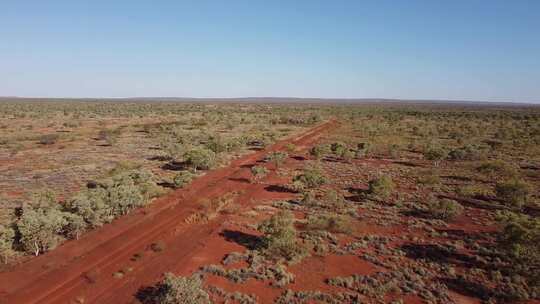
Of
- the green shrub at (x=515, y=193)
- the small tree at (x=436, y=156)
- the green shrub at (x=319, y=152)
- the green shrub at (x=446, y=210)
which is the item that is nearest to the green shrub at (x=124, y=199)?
the green shrub at (x=446, y=210)

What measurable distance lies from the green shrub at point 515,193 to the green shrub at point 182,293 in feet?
59.9

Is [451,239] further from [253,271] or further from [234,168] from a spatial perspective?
[234,168]

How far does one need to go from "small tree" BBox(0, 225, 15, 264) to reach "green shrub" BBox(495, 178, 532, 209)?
80.8 ft

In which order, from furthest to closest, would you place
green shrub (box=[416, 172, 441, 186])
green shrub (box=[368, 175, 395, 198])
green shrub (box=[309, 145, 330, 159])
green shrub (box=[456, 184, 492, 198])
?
green shrub (box=[309, 145, 330, 159]), green shrub (box=[416, 172, 441, 186]), green shrub (box=[456, 184, 492, 198]), green shrub (box=[368, 175, 395, 198])

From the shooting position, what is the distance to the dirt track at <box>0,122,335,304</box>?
32.7 feet

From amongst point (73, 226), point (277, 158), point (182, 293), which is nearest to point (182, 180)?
point (73, 226)

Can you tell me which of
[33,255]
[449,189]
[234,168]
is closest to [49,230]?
[33,255]

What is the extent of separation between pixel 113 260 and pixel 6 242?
4.30 metres

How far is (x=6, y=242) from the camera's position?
1227cm

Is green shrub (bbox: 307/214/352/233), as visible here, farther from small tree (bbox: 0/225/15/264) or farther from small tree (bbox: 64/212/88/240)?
small tree (bbox: 0/225/15/264)

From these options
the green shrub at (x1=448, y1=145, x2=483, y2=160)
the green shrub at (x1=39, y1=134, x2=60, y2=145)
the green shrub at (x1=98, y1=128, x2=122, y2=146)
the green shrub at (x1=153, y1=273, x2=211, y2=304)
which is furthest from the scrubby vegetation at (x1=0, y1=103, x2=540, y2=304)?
the green shrub at (x1=39, y1=134, x2=60, y2=145)

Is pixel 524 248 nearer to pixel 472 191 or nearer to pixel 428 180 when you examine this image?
pixel 472 191

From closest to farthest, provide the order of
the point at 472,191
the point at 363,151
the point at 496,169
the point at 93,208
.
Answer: the point at 93,208 < the point at 472,191 < the point at 496,169 < the point at 363,151

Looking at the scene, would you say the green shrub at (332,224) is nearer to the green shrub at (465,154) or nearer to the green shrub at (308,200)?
the green shrub at (308,200)
